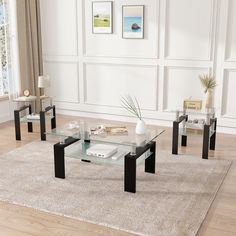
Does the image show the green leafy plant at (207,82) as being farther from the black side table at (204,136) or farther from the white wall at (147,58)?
the black side table at (204,136)

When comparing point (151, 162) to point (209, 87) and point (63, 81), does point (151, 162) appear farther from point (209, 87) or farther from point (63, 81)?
point (63, 81)

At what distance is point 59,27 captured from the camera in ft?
19.9

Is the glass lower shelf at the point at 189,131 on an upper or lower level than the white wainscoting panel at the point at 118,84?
lower

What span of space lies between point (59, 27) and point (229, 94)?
9.58 feet

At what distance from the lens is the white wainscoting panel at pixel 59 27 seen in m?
5.93

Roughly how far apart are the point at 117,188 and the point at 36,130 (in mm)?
2353

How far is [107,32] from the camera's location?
5.68m

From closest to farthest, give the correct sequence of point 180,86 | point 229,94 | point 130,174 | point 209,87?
point 130,174, point 209,87, point 229,94, point 180,86

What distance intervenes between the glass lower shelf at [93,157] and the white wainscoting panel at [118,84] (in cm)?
200

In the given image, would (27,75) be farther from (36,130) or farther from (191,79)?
(191,79)

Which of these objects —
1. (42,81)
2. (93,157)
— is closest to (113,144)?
(93,157)

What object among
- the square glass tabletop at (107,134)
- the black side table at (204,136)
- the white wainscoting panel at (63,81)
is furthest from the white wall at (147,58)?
the square glass tabletop at (107,134)

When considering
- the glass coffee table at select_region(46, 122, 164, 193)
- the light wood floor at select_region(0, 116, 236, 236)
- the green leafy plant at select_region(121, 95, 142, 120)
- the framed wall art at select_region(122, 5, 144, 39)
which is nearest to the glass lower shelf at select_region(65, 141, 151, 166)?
the glass coffee table at select_region(46, 122, 164, 193)

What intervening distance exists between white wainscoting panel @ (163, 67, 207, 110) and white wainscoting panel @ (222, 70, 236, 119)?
32 centimetres
